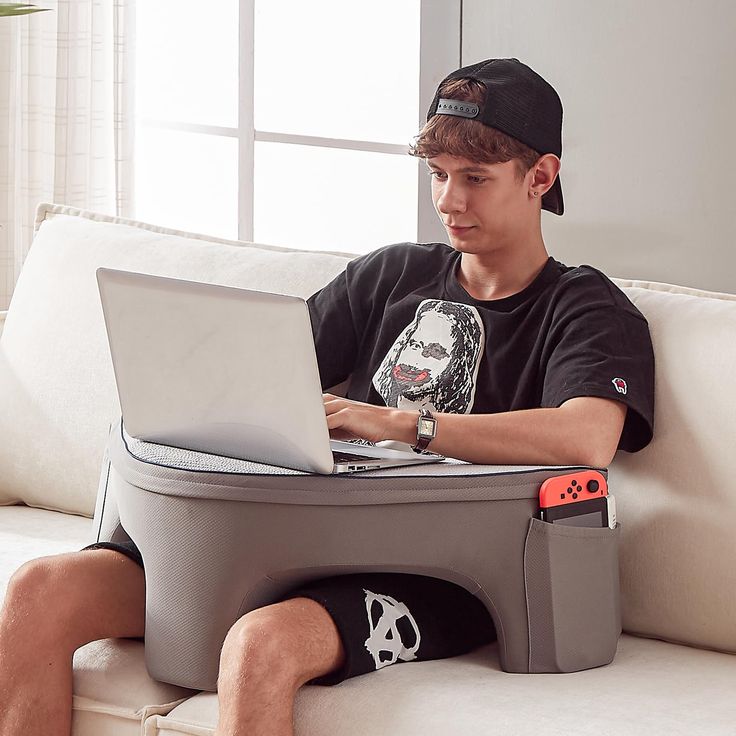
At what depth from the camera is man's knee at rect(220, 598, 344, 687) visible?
119 cm

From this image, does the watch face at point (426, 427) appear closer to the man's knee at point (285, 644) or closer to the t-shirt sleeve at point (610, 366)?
the t-shirt sleeve at point (610, 366)

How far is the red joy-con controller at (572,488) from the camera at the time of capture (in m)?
1.31

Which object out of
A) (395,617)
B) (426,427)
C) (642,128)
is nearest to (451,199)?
(426,427)

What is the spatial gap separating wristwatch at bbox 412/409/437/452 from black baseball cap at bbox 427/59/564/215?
44cm

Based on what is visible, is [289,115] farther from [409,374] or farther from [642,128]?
[409,374]

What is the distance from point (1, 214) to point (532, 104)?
1.56 metres

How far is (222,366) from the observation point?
1.21 m

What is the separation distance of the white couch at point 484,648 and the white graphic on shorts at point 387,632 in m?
0.02

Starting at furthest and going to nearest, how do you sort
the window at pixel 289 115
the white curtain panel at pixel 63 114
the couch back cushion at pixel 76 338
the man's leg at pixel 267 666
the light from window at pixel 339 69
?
the light from window at pixel 339 69
the window at pixel 289 115
the white curtain panel at pixel 63 114
the couch back cushion at pixel 76 338
the man's leg at pixel 267 666

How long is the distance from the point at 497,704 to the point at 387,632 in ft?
0.51

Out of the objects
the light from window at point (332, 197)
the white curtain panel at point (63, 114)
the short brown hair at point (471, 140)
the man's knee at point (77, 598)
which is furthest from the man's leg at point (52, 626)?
the light from window at point (332, 197)

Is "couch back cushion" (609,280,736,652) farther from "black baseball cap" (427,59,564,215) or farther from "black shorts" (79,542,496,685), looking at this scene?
"black baseball cap" (427,59,564,215)

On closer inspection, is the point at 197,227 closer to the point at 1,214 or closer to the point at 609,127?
the point at 1,214

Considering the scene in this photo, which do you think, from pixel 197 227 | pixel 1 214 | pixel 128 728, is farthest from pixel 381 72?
pixel 128 728
